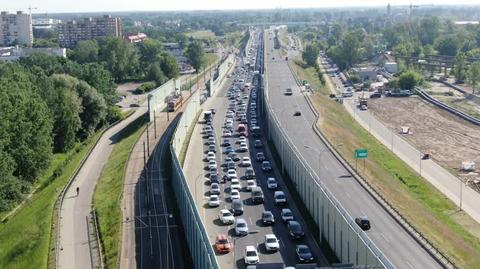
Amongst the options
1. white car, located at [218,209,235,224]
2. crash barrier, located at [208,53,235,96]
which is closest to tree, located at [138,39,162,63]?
crash barrier, located at [208,53,235,96]

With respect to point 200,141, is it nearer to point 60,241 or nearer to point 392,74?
point 60,241

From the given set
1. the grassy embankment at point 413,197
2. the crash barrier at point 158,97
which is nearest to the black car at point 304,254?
the grassy embankment at point 413,197

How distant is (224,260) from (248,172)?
57.1 ft

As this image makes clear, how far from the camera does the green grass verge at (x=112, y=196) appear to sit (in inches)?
1361

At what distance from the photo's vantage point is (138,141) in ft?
204

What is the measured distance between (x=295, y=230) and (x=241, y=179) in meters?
14.1

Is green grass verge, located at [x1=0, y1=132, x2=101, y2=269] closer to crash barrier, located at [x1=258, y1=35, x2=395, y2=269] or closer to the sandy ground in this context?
crash barrier, located at [x1=258, y1=35, x2=395, y2=269]

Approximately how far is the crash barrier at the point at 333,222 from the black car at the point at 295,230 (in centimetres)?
110

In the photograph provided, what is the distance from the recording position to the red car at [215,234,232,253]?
107 ft

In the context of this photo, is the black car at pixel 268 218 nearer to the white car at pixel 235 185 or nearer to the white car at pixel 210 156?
the white car at pixel 235 185

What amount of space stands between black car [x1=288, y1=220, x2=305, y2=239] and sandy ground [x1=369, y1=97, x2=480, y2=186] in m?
28.5

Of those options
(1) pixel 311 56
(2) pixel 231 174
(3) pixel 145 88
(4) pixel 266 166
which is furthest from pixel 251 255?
(1) pixel 311 56

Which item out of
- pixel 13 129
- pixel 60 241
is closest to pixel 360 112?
pixel 13 129

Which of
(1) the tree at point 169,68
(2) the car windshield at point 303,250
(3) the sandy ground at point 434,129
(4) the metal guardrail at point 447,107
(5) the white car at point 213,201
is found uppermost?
(1) the tree at point 169,68
